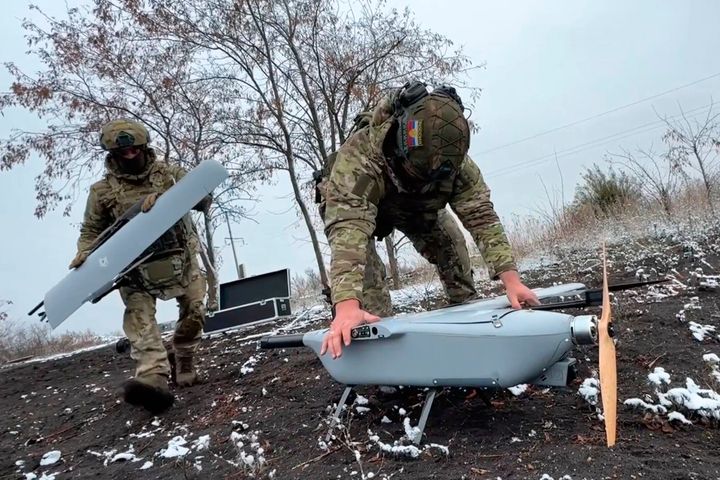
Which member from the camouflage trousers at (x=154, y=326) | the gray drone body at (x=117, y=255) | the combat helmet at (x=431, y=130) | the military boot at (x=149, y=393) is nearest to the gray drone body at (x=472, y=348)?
the combat helmet at (x=431, y=130)

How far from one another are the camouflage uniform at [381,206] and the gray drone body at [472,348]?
9.9 inches

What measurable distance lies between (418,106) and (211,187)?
1936 millimetres

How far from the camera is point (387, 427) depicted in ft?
7.77

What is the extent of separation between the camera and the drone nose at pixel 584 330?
187cm

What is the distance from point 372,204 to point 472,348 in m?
0.85

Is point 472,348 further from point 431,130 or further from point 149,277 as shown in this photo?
point 149,277

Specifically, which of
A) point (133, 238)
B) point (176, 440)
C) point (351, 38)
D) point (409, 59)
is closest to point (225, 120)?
point (351, 38)

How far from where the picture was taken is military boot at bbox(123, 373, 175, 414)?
304 cm

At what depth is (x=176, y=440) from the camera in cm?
267

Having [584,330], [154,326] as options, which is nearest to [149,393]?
[154,326]

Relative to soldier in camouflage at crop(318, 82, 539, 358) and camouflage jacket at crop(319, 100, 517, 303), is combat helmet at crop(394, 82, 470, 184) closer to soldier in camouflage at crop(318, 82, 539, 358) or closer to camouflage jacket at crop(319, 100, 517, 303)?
soldier in camouflage at crop(318, 82, 539, 358)

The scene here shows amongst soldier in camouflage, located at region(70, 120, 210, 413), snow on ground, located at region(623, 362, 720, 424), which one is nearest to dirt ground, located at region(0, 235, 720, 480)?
snow on ground, located at region(623, 362, 720, 424)

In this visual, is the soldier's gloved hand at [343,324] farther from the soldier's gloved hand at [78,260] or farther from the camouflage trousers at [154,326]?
the soldier's gloved hand at [78,260]

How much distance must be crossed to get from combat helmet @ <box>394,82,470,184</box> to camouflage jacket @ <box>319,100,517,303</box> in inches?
Result: 5.1
